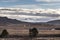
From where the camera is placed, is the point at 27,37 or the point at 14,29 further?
the point at 14,29

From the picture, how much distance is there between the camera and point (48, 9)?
8086 millimetres

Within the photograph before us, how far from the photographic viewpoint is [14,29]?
874cm

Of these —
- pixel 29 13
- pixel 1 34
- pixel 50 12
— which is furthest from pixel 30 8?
pixel 1 34

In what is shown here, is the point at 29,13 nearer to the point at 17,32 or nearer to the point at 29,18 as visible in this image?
the point at 29,18

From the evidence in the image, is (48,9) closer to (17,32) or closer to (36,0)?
(36,0)

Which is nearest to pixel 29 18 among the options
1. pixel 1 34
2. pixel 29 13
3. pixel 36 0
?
pixel 29 13

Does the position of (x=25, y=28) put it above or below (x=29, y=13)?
below

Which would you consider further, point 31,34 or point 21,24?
point 21,24

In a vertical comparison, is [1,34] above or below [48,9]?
below

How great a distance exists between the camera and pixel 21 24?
8430mm

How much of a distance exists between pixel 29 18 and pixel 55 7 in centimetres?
106

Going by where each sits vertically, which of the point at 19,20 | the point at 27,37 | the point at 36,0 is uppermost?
the point at 36,0

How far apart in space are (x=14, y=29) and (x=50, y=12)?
1.66 meters

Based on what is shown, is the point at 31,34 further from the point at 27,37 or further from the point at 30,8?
the point at 30,8
